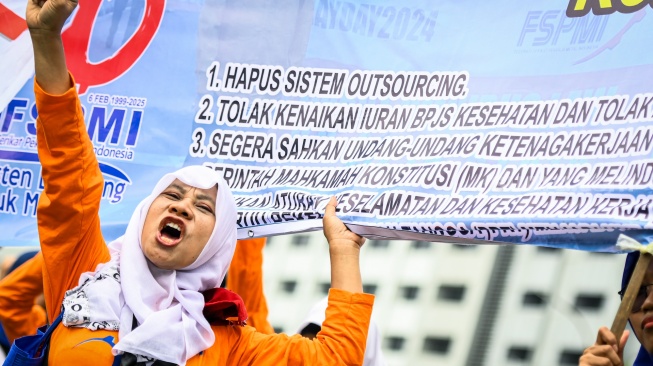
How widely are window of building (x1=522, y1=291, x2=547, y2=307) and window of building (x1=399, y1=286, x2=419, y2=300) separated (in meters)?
3.94

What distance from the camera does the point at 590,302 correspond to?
26156 millimetres

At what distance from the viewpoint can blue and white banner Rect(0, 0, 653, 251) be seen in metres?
4.00

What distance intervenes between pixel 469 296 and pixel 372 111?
995 inches

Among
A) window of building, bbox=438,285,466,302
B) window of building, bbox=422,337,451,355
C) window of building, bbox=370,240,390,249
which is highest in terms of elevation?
window of building, bbox=370,240,390,249

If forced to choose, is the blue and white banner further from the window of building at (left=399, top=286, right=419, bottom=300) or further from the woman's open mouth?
the window of building at (left=399, top=286, right=419, bottom=300)

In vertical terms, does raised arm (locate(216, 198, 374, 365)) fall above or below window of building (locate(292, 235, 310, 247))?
below

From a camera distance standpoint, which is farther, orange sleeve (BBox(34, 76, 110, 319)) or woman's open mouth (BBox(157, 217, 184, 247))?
woman's open mouth (BBox(157, 217, 184, 247))

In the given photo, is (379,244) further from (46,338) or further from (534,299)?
(46,338)

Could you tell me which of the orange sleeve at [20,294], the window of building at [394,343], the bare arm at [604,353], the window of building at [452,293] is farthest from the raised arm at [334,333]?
the window of building at [394,343]

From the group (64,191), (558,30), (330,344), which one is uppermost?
(558,30)

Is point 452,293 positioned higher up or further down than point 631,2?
further down

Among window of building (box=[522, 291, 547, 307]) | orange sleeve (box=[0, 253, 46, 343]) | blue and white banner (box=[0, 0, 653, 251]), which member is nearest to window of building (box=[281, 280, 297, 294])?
window of building (box=[522, 291, 547, 307])

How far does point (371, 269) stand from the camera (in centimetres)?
3091

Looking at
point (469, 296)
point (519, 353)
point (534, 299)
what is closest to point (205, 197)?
point (519, 353)
